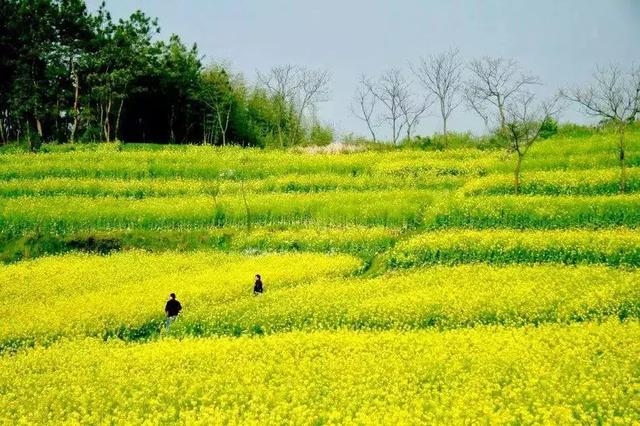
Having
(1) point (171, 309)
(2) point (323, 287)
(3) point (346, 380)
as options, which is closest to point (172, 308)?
(1) point (171, 309)

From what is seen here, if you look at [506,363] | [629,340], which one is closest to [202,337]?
[506,363]

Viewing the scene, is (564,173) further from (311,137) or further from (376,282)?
(311,137)

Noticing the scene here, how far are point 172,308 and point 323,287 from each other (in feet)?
18.9

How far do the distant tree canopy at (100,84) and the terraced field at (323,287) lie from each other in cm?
1312

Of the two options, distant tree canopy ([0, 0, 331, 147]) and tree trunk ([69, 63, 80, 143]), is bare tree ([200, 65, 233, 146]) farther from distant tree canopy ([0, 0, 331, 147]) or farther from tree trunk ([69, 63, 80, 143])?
tree trunk ([69, 63, 80, 143])

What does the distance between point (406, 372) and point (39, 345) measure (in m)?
11.2

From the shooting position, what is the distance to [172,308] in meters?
22.3

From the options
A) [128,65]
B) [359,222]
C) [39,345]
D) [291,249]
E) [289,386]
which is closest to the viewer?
[289,386]

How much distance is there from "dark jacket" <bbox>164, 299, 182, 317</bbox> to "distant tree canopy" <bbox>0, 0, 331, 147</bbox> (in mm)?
39322

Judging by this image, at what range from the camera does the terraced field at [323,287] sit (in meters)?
14.2

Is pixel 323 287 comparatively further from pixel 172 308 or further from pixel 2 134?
pixel 2 134

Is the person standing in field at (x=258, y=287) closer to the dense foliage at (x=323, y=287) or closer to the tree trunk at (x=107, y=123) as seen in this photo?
the dense foliage at (x=323, y=287)

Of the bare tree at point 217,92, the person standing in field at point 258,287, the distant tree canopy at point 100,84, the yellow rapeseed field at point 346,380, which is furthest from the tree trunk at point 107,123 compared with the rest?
the yellow rapeseed field at point 346,380

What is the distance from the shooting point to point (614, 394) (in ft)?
42.6
